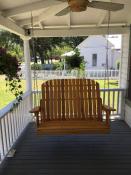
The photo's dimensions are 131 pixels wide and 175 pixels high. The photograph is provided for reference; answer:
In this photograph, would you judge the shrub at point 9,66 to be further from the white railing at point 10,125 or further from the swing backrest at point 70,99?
the swing backrest at point 70,99

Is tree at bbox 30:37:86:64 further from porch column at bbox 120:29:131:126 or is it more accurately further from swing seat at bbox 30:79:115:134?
swing seat at bbox 30:79:115:134

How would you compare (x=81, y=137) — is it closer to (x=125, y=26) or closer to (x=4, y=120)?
(x=4, y=120)

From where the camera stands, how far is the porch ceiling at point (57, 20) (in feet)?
9.36

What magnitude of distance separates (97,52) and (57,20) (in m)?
5.61

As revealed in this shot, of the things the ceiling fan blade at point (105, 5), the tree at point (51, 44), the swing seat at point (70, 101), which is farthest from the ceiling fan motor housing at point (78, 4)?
the tree at point (51, 44)

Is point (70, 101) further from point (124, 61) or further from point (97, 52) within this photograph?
point (97, 52)

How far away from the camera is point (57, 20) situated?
161 inches

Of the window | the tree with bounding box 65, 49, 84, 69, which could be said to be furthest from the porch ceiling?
the window

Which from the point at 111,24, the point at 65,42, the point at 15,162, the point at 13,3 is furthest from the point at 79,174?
the point at 65,42

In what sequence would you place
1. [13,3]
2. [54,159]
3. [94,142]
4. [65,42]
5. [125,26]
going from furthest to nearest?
1. [65,42]
2. [125,26]
3. [94,142]
4. [54,159]
5. [13,3]

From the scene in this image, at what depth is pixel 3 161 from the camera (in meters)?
2.73

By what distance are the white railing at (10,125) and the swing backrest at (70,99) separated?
55 cm

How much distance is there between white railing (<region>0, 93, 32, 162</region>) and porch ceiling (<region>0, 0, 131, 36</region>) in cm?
133

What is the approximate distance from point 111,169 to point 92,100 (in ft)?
4.13
